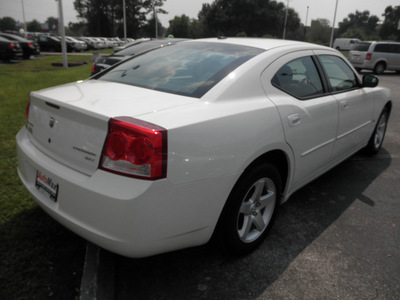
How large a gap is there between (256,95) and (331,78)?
1.39 meters

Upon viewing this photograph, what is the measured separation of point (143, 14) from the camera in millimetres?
74125

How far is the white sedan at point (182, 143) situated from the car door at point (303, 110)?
0.04 ft

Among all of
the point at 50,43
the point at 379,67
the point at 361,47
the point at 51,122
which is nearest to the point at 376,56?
the point at 379,67

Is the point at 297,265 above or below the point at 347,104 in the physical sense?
below

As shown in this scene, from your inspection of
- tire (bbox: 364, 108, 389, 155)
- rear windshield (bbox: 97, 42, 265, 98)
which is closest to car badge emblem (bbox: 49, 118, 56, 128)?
rear windshield (bbox: 97, 42, 265, 98)

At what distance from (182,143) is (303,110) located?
1.35 m

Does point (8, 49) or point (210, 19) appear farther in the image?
point (210, 19)

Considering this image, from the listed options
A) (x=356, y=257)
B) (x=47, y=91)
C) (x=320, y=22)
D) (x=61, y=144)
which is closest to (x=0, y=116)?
(x=47, y=91)

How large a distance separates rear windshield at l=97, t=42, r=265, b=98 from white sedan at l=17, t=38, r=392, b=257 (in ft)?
0.04

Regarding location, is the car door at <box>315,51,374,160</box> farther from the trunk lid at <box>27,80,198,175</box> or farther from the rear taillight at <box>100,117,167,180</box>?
the rear taillight at <box>100,117,167,180</box>

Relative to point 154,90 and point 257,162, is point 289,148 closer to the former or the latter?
point 257,162

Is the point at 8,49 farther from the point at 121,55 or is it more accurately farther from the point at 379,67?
the point at 379,67

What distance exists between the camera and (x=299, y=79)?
300cm

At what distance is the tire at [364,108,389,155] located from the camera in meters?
4.78
